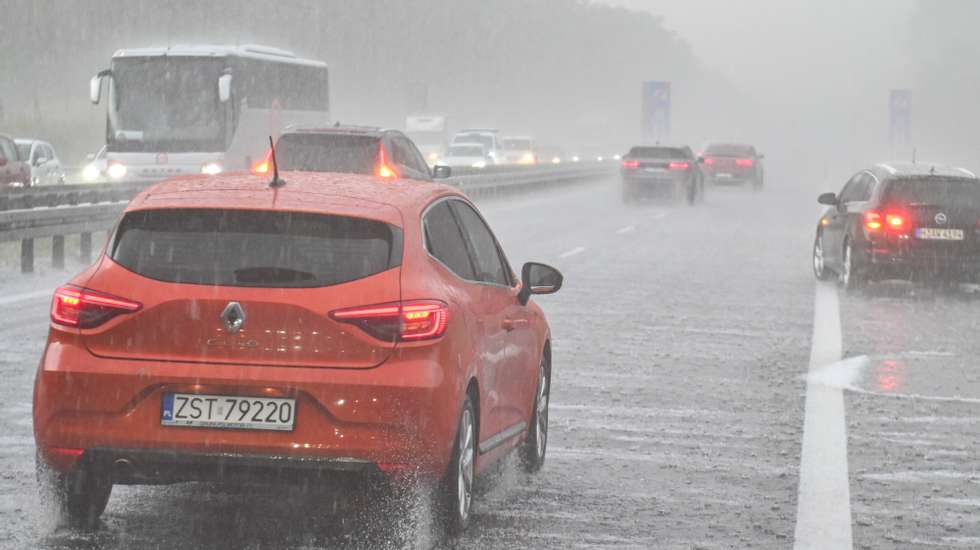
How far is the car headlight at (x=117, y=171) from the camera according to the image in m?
32.8

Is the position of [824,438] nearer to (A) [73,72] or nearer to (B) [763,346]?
(B) [763,346]

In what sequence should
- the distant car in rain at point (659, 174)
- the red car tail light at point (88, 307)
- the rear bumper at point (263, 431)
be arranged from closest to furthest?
the rear bumper at point (263, 431), the red car tail light at point (88, 307), the distant car in rain at point (659, 174)

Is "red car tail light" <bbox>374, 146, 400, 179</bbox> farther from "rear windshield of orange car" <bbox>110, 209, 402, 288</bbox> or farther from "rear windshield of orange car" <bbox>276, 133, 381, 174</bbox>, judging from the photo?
"rear windshield of orange car" <bbox>110, 209, 402, 288</bbox>

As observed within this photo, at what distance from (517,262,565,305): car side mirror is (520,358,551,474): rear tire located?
0.44m

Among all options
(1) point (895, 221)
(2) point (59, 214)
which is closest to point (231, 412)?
(1) point (895, 221)

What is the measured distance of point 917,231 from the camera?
19.7m

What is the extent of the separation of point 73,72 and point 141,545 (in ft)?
426

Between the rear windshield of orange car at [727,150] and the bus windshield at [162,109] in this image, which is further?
the rear windshield of orange car at [727,150]

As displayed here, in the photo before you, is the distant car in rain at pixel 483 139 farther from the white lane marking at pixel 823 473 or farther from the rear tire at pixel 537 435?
the rear tire at pixel 537 435

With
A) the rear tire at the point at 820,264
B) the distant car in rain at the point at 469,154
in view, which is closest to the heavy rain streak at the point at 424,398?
the rear tire at the point at 820,264

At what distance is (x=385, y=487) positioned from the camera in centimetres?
625

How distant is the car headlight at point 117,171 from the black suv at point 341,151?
1104 cm

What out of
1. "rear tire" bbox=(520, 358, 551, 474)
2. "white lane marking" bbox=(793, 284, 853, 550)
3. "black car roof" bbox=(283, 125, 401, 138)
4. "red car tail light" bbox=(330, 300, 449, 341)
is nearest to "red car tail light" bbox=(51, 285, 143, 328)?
"red car tail light" bbox=(330, 300, 449, 341)

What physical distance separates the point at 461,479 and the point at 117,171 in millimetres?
27215
